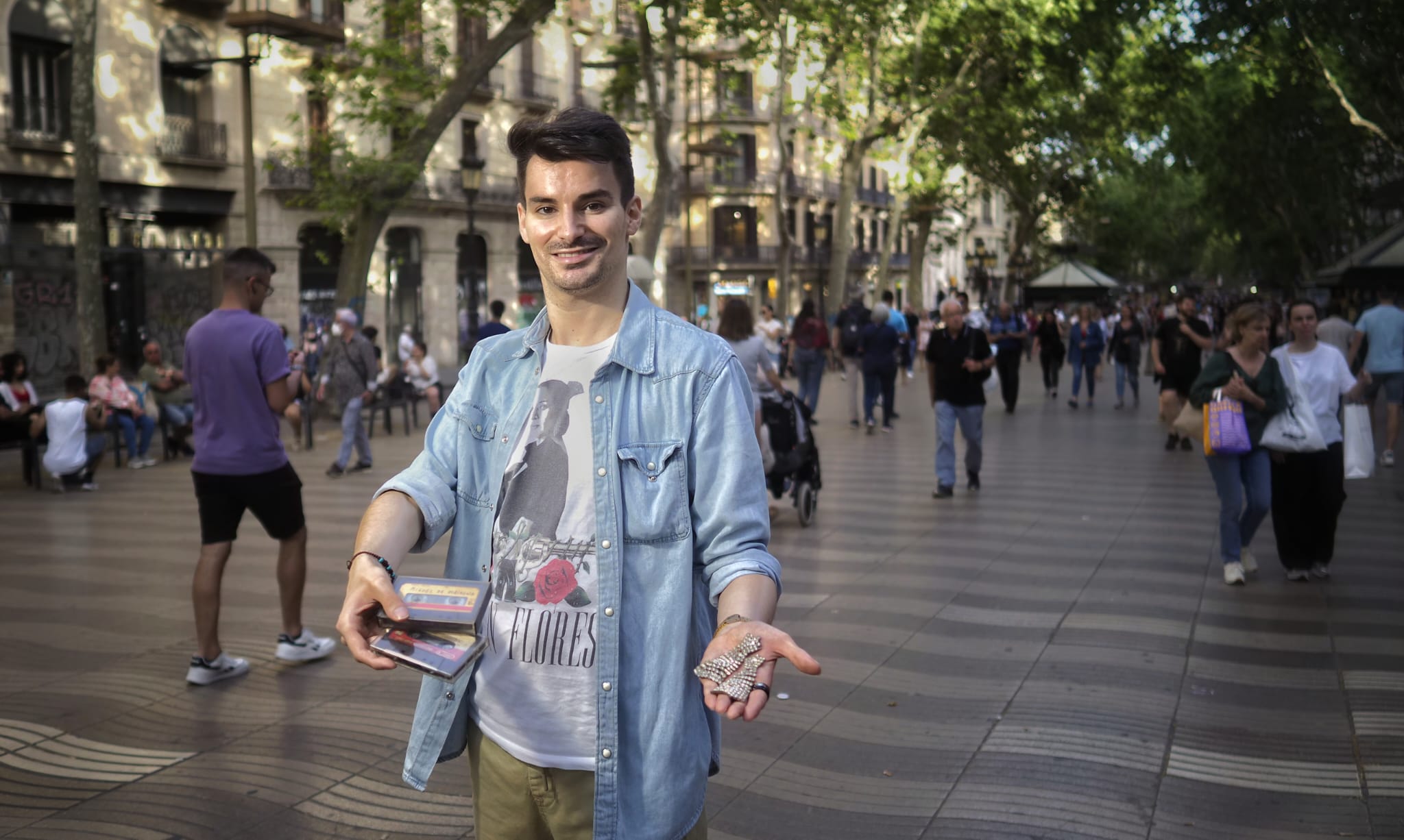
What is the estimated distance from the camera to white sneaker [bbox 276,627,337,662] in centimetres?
667

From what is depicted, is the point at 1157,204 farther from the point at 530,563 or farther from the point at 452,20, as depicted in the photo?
the point at 530,563

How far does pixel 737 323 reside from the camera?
11656 millimetres

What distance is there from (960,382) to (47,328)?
19767 mm

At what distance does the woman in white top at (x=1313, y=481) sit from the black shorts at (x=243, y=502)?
578 cm

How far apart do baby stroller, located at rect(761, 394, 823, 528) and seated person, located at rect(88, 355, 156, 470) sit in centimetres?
834

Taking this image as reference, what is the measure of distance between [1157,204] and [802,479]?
76360 millimetres

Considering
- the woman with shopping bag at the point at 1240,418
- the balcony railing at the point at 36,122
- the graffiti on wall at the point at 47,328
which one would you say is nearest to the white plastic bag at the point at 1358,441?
the woman with shopping bag at the point at 1240,418

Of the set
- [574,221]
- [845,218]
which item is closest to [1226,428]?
[574,221]

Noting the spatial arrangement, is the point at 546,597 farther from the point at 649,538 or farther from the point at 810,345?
the point at 810,345

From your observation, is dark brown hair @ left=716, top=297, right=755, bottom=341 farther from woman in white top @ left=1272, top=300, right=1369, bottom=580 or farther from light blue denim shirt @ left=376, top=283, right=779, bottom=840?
light blue denim shirt @ left=376, top=283, right=779, bottom=840

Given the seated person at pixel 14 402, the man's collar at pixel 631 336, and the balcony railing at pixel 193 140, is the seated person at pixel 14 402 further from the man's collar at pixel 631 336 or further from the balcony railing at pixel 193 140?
the balcony railing at pixel 193 140

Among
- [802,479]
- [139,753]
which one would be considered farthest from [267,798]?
[802,479]

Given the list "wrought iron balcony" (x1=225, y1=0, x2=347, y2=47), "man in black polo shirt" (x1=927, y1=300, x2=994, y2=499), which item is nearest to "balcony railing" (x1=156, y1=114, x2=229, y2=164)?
"wrought iron balcony" (x1=225, y1=0, x2=347, y2=47)

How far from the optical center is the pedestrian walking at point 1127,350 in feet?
73.4
